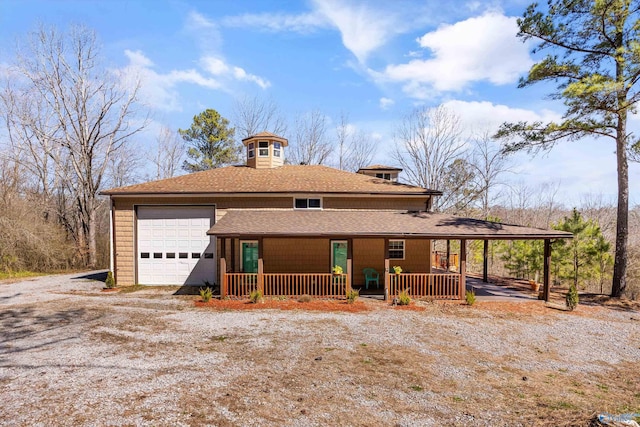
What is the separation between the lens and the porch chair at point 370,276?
1384 centimetres

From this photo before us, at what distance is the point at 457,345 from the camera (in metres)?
7.49

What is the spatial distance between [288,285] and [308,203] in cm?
394

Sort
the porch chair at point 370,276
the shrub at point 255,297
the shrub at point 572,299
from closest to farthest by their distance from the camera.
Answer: the shrub at point 572,299
the shrub at point 255,297
the porch chair at point 370,276

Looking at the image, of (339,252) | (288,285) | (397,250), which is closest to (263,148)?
(339,252)

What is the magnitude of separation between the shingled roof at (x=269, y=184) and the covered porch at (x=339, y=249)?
3.38 feet

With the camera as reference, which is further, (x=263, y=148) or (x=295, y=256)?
(x=263, y=148)

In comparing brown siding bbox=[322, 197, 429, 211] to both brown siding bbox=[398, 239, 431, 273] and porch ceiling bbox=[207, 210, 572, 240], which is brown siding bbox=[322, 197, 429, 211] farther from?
brown siding bbox=[398, 239, 431, 273]

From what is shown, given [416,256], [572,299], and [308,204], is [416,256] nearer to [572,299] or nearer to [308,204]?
[308,204]

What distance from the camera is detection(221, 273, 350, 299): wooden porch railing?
1202cm

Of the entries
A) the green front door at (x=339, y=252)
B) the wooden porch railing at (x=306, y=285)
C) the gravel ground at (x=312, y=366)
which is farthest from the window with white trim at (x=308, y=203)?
the gravel ground at (x=312, y=366)

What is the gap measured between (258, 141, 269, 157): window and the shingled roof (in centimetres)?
99

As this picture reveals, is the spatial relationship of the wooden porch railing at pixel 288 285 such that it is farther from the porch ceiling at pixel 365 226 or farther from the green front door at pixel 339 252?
the porch ceiling at pixel 365 226

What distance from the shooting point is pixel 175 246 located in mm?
14406

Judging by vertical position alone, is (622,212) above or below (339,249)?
above
